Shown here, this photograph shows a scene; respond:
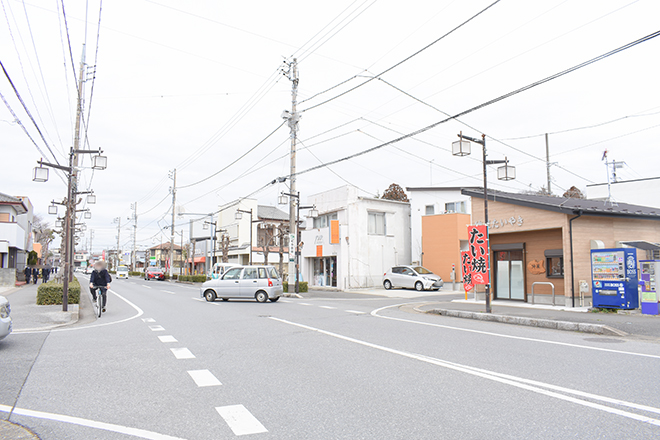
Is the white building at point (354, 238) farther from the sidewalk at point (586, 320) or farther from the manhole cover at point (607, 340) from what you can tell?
the manhole cover at point (607, 340)

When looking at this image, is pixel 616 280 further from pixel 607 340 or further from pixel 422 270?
pixel 422 270

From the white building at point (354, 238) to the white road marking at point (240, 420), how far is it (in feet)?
91.9

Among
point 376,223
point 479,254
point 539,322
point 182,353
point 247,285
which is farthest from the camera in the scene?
point 376,223

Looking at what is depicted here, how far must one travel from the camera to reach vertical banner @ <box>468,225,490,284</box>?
16031mm

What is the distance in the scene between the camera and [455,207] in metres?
34.8

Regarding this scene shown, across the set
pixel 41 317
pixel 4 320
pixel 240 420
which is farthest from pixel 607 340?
pixel 41 317

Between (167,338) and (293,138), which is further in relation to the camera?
(293,138)

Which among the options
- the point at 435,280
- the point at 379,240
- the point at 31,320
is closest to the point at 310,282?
the point at 379,240

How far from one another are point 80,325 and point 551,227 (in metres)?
16.4

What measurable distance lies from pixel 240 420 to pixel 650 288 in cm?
1460

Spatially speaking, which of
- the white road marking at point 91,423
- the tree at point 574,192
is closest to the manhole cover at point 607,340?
the white road marking at point 91,423

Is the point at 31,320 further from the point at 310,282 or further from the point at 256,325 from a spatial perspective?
the point at 310,282

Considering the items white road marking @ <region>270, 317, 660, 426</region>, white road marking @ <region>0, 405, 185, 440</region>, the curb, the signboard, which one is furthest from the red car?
white road marking @ <region>0, 405, 185, 440</region>

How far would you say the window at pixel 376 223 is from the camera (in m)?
34.2
